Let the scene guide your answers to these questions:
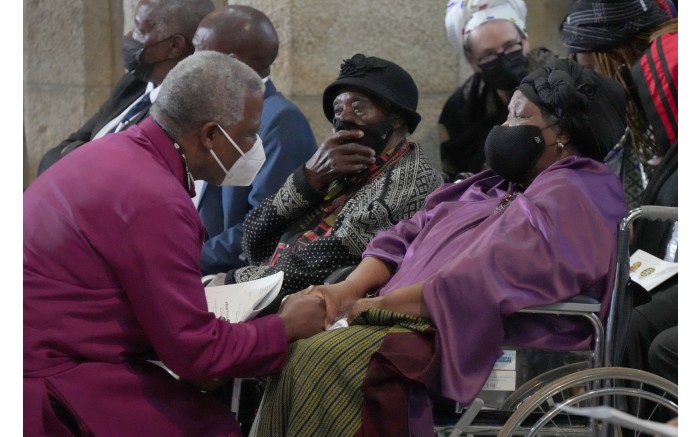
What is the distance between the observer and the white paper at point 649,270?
369 centimetres

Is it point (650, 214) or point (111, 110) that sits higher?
point (650, 214)

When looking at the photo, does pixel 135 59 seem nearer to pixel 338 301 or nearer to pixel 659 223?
pixel 338 301

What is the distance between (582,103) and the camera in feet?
11.1

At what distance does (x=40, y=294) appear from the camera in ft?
9.20

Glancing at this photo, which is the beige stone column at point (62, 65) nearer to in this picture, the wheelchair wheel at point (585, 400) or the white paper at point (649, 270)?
the white paper at point (649, 270)

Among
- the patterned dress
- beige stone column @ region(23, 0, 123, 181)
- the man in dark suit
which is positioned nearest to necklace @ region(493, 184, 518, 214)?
the patterned dress

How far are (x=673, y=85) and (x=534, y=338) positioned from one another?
140 centimetres

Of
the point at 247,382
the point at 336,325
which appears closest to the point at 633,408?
the point at 336,325

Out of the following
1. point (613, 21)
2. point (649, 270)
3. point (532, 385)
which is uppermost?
point (613, 21)

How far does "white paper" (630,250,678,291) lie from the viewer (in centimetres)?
369

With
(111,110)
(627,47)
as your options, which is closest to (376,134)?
(627,47)

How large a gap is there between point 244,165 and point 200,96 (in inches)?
9.9

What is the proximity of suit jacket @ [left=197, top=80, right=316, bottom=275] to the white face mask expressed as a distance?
100 centimetres

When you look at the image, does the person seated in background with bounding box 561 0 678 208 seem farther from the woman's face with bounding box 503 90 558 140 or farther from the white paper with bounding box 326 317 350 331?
the white paper with bounding box 326 317 350 331
